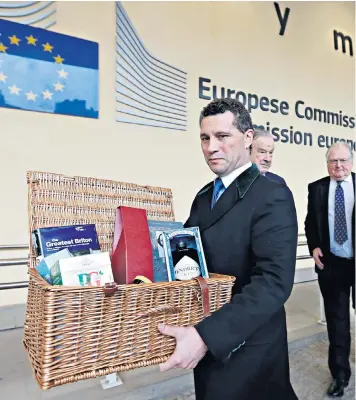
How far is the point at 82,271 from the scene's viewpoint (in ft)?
2.57

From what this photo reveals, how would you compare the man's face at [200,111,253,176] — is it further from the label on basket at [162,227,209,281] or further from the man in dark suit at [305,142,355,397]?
the man in dark suit at [305,142,355,397]

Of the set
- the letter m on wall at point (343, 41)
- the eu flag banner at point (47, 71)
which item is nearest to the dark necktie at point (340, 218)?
the eu flag banner at point (47, 71)

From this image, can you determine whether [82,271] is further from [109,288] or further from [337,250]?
[337,250]

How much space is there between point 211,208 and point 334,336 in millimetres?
1695

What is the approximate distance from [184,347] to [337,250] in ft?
5.98

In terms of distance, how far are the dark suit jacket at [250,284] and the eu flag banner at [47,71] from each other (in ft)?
8.21

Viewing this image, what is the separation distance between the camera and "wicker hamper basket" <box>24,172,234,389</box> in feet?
2.23

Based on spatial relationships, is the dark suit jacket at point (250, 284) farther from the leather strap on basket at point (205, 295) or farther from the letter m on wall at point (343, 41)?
the letter m on wall at point (343, 41)

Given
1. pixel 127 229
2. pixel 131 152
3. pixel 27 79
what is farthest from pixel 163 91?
pixel 127 229

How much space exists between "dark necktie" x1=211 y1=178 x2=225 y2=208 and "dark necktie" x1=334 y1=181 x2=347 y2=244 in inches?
60.2

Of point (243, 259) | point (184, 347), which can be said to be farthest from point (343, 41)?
point (184, 347)

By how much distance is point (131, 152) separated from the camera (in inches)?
139

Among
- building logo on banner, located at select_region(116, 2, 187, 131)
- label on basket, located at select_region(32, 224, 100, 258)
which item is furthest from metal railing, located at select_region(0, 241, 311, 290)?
building logo on banner, located at select_region(116, 2, 187, 131)

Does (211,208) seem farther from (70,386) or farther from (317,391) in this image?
(317,391)
